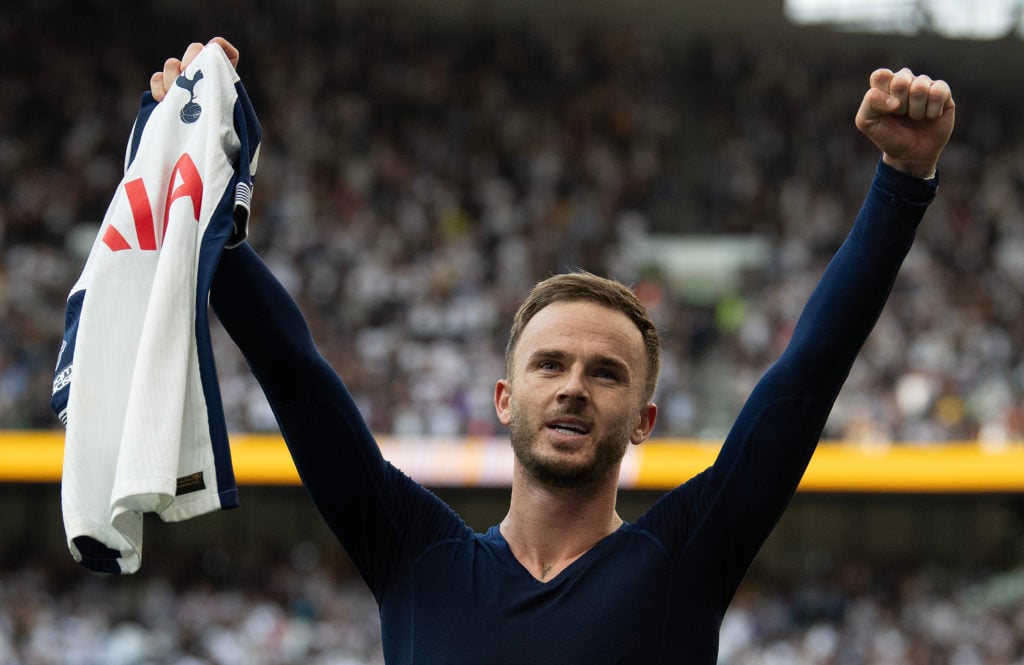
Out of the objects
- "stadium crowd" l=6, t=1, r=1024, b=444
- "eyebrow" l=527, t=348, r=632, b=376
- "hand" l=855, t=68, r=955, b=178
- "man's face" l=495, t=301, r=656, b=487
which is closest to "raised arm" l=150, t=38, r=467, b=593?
"man's face" l=495, t=301, r=656, b=487

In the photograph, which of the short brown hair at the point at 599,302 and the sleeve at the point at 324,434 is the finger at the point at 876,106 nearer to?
the short brown hair at the point at 599,302

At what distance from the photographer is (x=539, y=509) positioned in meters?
2.55

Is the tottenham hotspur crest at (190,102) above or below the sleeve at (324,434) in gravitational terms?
above

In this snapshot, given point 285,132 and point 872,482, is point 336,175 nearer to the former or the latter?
point 285,132

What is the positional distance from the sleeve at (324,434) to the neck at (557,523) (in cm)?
14

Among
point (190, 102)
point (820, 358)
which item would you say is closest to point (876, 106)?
point (820, 358)

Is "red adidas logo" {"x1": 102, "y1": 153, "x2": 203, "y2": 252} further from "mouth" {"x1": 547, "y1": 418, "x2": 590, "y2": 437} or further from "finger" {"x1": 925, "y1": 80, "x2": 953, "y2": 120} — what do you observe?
"finger" {"x1": 925, "y1": 80, "x2": 953, "y2": 120}

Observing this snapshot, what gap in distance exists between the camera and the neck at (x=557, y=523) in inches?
99.5

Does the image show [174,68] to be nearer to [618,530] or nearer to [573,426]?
[573,426]

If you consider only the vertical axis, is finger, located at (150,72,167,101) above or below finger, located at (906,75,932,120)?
above

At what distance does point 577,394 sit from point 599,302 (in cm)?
24

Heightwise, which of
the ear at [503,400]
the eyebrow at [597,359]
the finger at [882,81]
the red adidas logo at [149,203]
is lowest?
the ear at [503,400]

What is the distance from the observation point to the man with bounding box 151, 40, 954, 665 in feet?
7.88

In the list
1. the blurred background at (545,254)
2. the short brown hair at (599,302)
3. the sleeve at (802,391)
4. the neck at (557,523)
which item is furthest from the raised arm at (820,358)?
the blurred background at (545,254)
